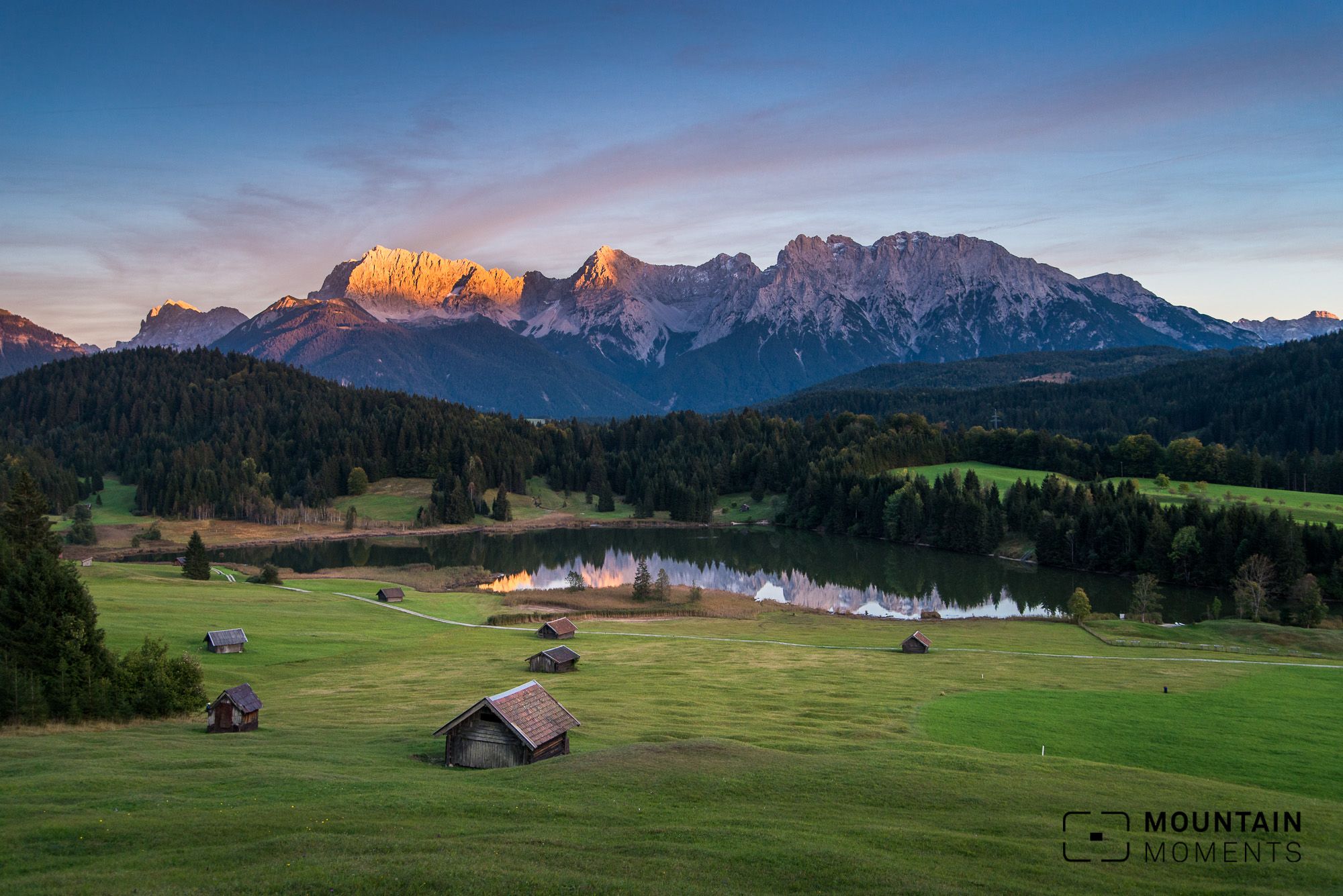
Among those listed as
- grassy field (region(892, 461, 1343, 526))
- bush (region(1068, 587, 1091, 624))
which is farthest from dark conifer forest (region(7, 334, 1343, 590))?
bush (region(1068, 587, 1091, 624))

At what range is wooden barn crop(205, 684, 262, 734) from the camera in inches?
1132

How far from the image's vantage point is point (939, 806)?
2005 centimetres

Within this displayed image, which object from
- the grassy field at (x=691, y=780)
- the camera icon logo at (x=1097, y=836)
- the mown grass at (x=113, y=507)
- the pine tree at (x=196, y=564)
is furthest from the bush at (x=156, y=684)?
the mown grass at (x=113, y=507)

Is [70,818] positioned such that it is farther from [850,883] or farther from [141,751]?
[850,883]

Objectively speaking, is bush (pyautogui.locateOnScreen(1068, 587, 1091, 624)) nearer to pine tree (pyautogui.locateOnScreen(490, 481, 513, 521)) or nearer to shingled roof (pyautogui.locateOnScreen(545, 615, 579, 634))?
shingled roof (pyautogui.locateOnScreen(545, 615, 579, 634))

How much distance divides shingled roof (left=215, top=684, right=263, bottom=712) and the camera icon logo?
27311 mm

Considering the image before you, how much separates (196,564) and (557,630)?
153 ft

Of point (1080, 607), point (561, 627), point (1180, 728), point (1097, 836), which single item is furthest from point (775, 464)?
point (1097, 836)

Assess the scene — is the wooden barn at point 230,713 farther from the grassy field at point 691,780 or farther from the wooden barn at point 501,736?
the wooden barn at point 501,736

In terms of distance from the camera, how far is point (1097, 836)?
17625 mm

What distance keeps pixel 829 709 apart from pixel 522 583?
65.9 m

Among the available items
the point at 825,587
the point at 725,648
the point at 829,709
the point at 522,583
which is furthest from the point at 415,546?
the point at 829,709

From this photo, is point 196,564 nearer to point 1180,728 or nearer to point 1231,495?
point 1180,728

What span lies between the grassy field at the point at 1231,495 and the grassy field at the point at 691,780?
2678 inches
